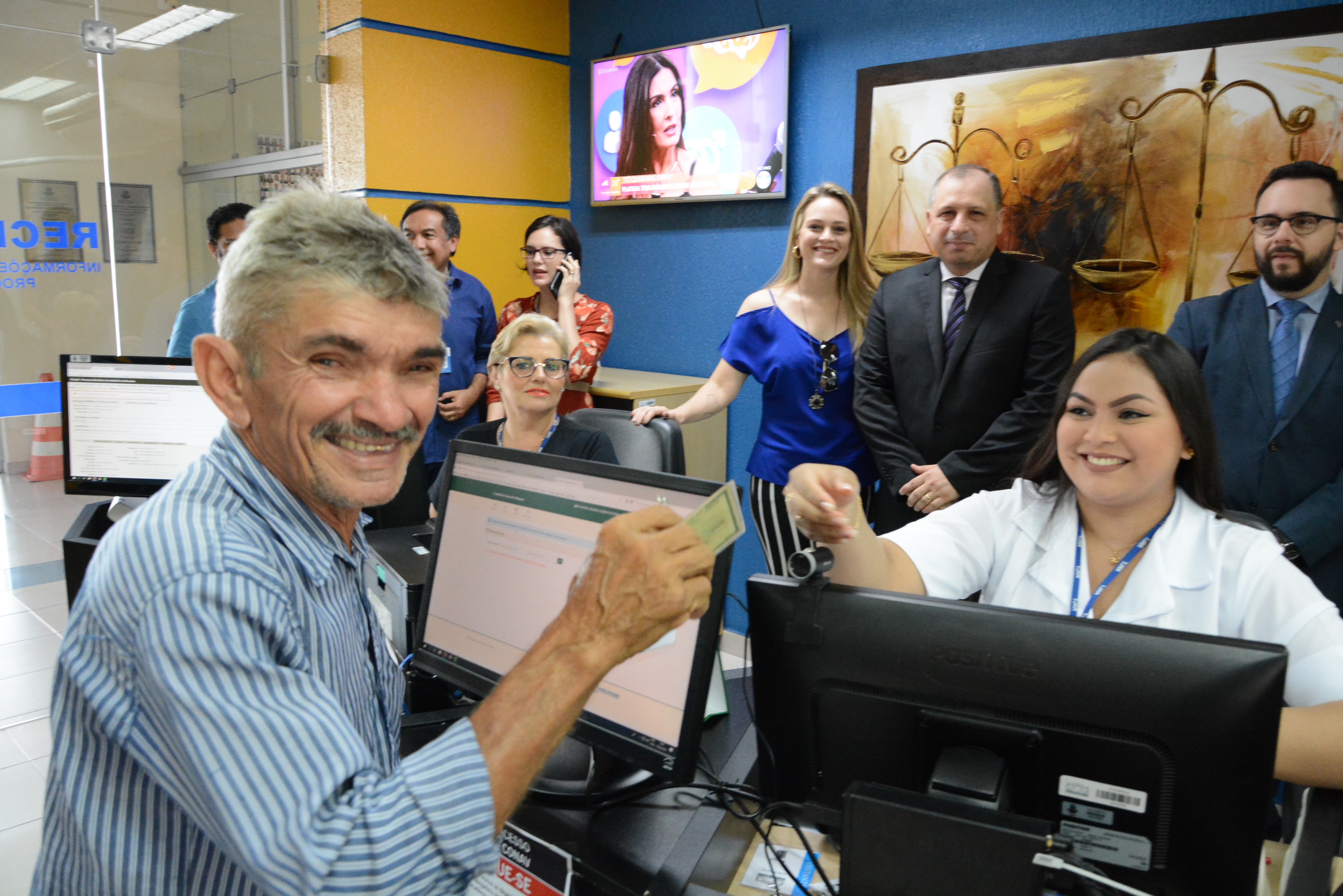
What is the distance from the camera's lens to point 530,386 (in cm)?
238

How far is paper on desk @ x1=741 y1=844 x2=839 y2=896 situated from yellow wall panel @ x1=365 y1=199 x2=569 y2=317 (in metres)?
3.56

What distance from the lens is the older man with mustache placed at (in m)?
0.68

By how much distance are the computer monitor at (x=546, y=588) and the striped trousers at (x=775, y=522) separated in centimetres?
163

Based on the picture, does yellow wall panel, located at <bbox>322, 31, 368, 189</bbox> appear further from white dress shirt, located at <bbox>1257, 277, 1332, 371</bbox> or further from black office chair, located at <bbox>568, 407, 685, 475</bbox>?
white dress shirt, located at <bbox>1257, 277, 1332, 371</bbox>

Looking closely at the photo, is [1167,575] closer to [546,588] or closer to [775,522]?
[546,588]

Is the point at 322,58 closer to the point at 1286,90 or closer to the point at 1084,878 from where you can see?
the point at 1286,90

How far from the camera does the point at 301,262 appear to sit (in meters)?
0.84

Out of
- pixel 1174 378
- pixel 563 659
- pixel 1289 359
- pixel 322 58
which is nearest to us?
pixel 563 659

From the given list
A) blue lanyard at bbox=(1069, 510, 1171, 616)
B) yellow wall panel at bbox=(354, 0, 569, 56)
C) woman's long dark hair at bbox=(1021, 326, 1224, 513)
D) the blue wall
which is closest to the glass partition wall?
yellow wall panel at bbox=(354, 0, 569, 56)

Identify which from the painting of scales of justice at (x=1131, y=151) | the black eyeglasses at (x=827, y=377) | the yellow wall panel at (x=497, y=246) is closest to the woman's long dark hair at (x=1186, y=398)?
the black eyeglasses at (x=827, y=377)

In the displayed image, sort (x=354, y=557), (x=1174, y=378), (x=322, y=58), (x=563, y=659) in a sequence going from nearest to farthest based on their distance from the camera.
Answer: (x=563, y=659)
(x=354, y=557)
(x=1174, y=378)
(x=322, y=58)

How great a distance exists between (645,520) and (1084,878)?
0.53 meters

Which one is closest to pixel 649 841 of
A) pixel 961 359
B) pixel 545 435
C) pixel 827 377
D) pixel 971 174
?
pixel 545 435

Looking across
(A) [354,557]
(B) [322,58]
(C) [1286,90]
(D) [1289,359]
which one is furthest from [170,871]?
(B) [322,58]
